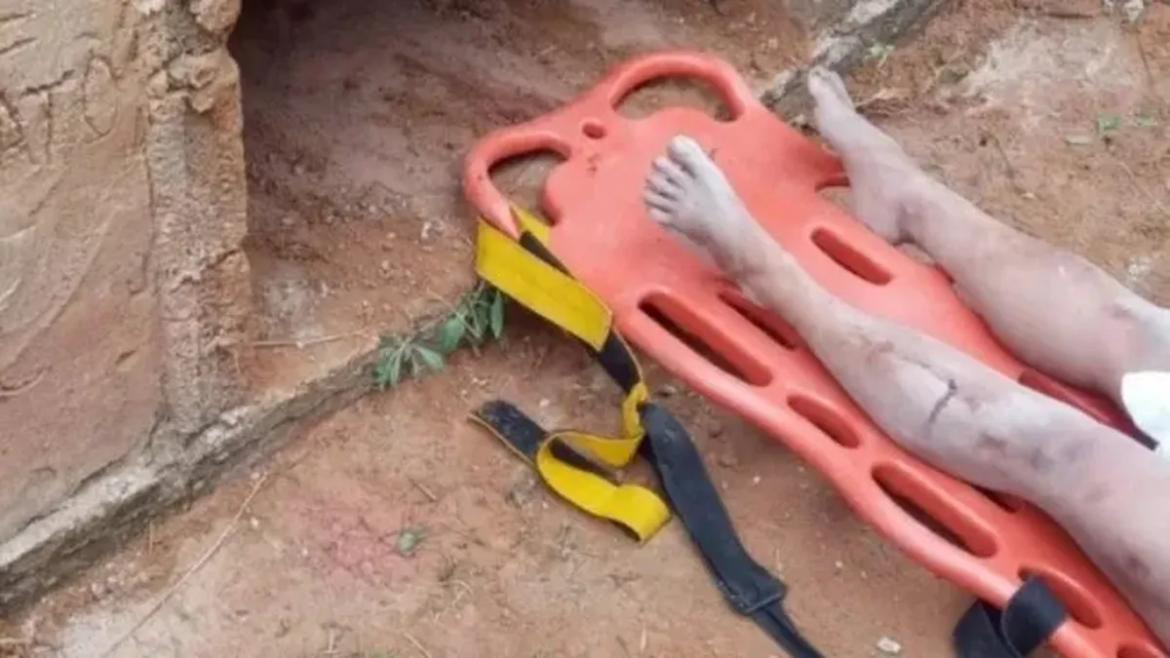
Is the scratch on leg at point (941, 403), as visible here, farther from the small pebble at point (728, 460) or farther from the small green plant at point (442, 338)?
the small green plant at point (442, 338)

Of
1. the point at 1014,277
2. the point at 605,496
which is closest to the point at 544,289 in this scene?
the point at 605,496

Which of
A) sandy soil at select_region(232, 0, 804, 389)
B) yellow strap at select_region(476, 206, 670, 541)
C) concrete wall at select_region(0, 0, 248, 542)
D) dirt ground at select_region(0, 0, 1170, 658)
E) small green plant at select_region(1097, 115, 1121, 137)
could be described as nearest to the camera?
concrete wall at select_region(0, 0, 248, 542)

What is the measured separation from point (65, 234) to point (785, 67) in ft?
3.90

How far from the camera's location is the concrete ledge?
1916 millimetres

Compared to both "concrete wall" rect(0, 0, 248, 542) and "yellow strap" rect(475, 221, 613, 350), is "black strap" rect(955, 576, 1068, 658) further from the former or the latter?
"concrete wall" rect(0, 0, 248, 542)

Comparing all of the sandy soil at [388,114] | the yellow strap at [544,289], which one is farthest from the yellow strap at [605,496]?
the sandy soil at [388,114]

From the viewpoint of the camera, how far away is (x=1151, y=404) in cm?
192

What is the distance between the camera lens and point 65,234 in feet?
5.68

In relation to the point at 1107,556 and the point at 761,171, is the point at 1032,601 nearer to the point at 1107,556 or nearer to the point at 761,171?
the point at 1107,556

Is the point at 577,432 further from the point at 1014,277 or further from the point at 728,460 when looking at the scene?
the point at 1014,277

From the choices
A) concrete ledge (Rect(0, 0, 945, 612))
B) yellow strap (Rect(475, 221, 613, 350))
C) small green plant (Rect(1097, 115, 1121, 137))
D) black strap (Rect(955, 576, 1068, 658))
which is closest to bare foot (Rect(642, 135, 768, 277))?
yellow strap (Rect(475, 221, 613, 350))

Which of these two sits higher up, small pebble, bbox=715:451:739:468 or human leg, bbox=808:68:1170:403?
human leg, bbox=808:68:1170:403

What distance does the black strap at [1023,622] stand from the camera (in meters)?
1.89

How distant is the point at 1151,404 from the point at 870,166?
51 cm
